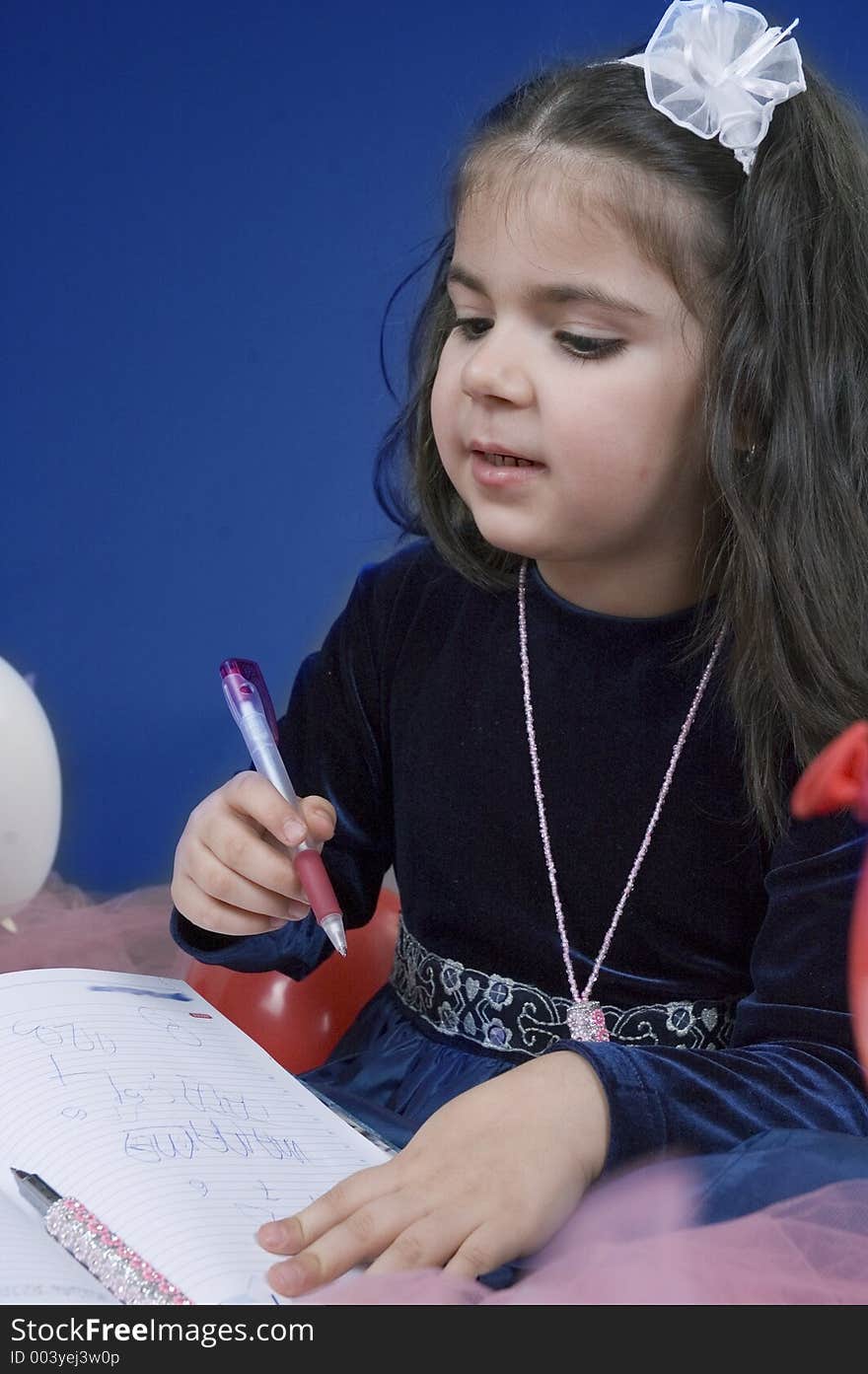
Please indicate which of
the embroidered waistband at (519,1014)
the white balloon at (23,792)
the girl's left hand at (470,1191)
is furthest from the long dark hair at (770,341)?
the white balloon at (23,792)

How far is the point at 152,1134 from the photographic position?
22.2 inches

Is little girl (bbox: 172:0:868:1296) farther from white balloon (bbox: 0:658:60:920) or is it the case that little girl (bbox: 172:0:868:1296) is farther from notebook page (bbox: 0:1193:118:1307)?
white balloon (bbox: 0:658:60:920)

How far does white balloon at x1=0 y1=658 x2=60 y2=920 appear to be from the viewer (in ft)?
3.25

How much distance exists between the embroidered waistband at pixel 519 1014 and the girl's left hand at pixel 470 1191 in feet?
0.66

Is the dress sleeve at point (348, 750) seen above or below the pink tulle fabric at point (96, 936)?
above

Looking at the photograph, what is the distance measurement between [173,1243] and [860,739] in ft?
0.88

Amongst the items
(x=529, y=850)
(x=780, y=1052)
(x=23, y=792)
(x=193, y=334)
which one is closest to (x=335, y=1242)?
(x=780, y=1052)

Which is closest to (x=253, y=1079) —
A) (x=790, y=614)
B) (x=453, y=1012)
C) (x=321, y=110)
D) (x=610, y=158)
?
(x=453, y=1012)

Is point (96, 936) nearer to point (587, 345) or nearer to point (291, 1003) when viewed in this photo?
point (291, 1003)

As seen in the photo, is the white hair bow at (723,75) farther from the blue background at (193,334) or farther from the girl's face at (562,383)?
the blue background at (193,334)

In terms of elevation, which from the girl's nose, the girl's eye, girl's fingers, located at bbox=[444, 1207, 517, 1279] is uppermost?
the girl's eye

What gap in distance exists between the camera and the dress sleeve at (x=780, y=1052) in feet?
1.89

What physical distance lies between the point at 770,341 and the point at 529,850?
0.28 meters

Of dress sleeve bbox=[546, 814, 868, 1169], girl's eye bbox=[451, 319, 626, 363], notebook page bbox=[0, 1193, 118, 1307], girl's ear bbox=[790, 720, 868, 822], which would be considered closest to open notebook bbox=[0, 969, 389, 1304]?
notebook page bbox=[0, 1193, 118, 1307]
